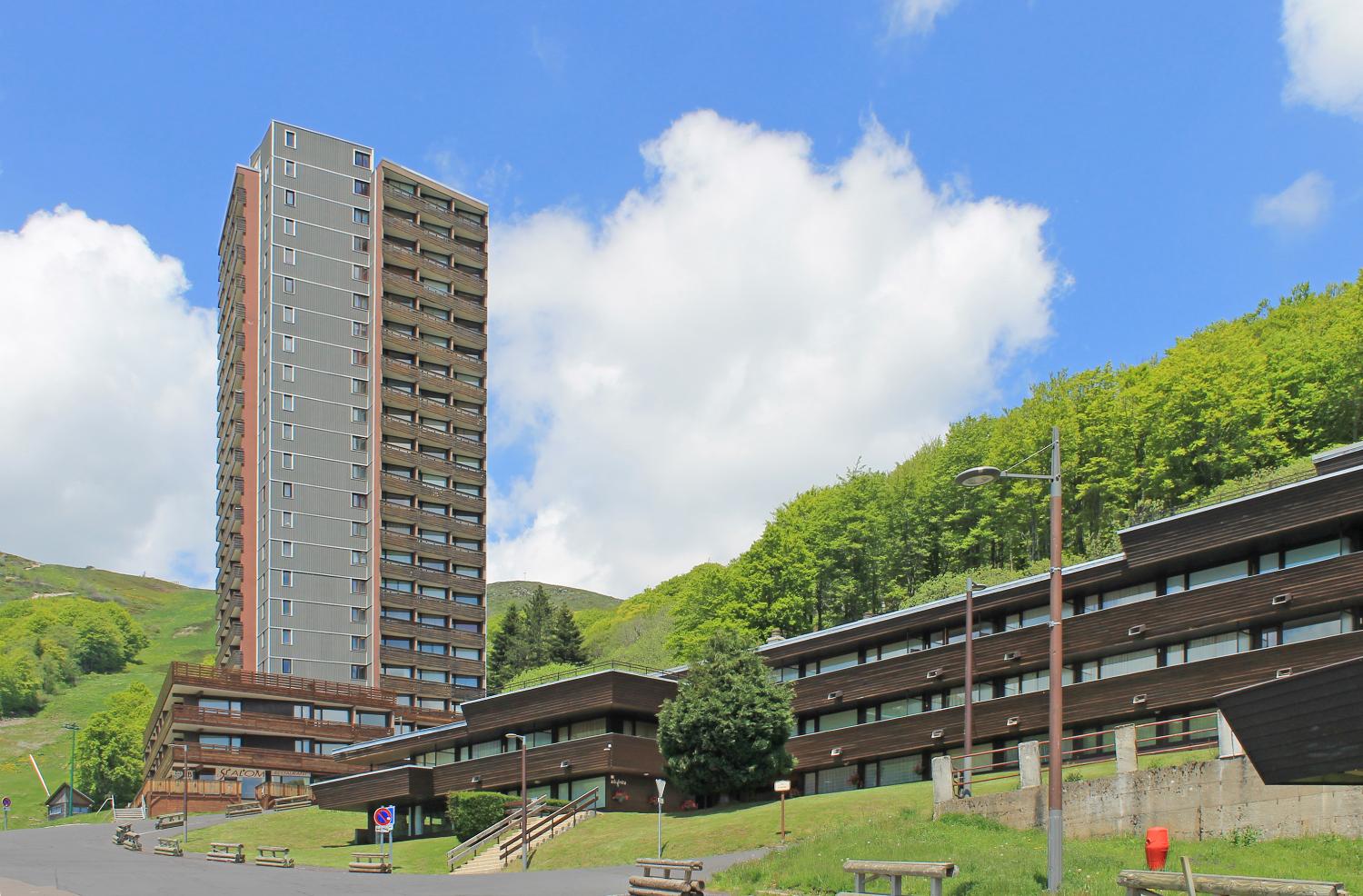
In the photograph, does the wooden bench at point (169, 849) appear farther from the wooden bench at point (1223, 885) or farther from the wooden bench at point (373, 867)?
the wooden bench at point (1223, 885)

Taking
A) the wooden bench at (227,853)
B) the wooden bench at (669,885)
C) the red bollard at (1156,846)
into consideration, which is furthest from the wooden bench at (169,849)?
the red bollard at (1156,846)

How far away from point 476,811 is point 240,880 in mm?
19679

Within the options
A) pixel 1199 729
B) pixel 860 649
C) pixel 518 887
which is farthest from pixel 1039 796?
pixel 860 649

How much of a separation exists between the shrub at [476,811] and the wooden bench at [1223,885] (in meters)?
42.7

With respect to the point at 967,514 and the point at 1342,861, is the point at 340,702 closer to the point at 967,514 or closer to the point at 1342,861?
the point at 967,514

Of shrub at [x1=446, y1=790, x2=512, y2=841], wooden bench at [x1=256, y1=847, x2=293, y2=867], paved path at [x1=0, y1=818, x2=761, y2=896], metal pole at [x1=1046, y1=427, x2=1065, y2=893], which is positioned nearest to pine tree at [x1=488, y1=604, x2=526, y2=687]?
shrub at [x1=446, y1=790, x2=512, y2=841]

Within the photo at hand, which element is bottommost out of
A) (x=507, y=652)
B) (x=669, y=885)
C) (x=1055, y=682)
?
(x=669, y=885)

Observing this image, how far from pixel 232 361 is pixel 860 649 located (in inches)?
2924

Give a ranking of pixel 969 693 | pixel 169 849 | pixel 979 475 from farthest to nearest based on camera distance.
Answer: pixel 169 849 → pixel 969 693 → pixel 979 475

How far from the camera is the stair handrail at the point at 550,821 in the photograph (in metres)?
50.6

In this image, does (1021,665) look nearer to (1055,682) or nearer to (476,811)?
(476,811)

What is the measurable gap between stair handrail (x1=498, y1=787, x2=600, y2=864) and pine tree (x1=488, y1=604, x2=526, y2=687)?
60917 millimetres

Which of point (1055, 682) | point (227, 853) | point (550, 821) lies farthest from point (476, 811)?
point (1055, 682)

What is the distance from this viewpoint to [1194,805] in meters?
30.8
